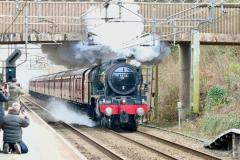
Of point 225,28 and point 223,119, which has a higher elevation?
point 225,28

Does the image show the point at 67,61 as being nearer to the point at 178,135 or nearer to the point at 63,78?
the point at 63,78

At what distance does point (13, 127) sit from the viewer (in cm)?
1227

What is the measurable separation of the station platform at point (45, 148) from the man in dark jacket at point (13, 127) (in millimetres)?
198

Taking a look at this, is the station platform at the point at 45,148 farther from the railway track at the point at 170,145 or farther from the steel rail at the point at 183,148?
the steel rail at the point at 183,148

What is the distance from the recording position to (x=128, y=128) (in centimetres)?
2514

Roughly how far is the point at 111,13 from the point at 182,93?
16.5 feet

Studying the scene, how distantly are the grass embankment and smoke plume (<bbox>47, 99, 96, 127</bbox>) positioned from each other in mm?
3785

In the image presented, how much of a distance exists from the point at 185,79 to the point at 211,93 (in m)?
3.47

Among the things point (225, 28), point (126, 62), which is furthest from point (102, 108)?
point (225, 28)

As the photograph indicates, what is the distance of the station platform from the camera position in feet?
44.7

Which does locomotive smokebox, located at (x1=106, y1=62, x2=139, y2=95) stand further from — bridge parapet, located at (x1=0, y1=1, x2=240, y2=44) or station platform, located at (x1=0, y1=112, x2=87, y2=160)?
station platform, located at (x1=0, y1=112, x2=87, y2=160)

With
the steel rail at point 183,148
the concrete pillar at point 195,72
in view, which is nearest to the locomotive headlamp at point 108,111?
the steel rail at point 183,148

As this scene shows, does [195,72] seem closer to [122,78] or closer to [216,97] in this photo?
[216,97]

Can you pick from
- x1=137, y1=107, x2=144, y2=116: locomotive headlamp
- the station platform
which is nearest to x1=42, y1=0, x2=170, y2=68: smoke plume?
x1=137, y1=107, x2=144, y2=116: locomotive headlamp
